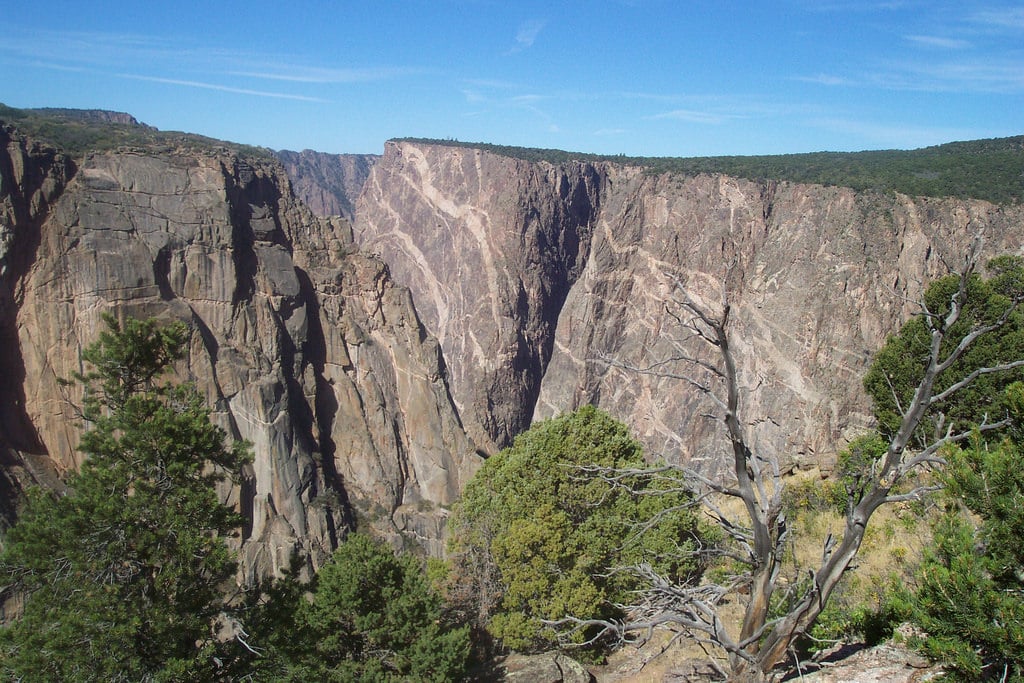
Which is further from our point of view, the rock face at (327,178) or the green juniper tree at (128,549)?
the rock face at (327,178)

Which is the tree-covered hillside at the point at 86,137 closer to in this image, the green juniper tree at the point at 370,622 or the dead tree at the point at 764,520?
the green juniper tree at the point at 370,622

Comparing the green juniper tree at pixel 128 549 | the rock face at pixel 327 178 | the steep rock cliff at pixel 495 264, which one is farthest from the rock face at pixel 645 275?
the rock face at pixel 327 178

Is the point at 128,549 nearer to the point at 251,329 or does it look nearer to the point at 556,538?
the point at 556,538

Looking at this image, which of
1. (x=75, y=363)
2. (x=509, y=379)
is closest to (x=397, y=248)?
(x=509, y=379)

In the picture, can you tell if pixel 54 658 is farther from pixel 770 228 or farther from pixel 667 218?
pixel 667 218

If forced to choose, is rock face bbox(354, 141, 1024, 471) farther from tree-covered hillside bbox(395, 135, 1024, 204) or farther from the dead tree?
the dead tree

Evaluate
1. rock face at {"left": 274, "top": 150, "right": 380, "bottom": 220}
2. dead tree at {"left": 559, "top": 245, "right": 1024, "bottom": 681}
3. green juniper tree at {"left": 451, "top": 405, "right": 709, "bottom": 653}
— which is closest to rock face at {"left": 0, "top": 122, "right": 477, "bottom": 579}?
green juniper tree at {"left": 451, "top": 405, "right": 709, "bottom": 653}
